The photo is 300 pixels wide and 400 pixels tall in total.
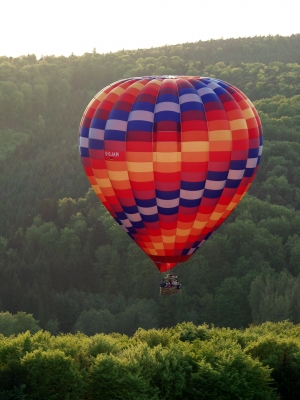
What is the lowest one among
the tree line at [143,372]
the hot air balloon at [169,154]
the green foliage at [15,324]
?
the green foliage at [15,324]

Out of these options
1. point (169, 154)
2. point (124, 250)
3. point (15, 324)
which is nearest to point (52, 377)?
point (169, 154)

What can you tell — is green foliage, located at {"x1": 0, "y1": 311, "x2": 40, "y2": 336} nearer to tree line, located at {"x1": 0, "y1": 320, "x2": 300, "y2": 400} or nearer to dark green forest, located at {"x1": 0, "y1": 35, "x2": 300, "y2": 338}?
dark green forest, located at {"x1": 0, "y1": 35, "x2": 300, "y2": 338}

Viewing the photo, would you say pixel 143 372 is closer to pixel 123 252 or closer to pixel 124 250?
pixel 123 252

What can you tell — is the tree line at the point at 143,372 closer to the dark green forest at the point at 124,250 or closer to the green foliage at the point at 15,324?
the green foliage at the point at 15,324

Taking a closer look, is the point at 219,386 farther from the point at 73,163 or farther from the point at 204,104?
the point at 73,163

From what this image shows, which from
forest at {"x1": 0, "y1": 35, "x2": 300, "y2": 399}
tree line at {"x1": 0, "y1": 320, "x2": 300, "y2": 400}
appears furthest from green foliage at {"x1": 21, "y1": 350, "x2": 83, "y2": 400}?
forest at {"x1": 0, "y1": 35, "x2": 300, "y2": 399}

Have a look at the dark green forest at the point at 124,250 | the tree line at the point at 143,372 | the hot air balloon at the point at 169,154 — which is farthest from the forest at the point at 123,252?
the hot air balloon at the point at 169,154

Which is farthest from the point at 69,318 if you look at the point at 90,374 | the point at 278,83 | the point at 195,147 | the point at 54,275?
the point at 278,83
